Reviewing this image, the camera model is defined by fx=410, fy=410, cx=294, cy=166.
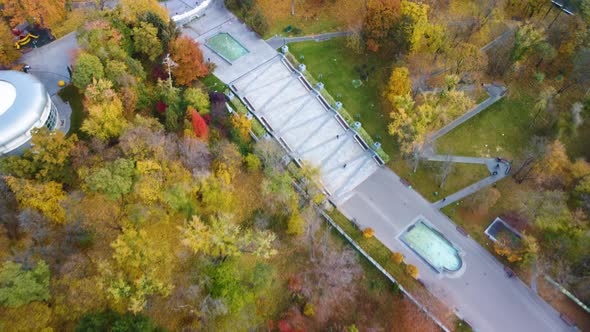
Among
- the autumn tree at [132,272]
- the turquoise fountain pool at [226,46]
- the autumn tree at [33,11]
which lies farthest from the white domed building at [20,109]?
the turquoise fountain pool at [226,46]

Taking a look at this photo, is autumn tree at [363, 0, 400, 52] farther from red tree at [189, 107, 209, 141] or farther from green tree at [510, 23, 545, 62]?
red tree at [189, 107, 209, 141]

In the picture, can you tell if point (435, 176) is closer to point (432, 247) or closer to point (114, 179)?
point (432, 247)

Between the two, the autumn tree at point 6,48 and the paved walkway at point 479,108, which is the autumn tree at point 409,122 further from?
the autumn tree at point 6,48

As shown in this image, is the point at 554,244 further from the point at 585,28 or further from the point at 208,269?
the point at 208,269

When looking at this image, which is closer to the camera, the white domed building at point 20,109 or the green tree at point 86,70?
the white domed building at point 20,109

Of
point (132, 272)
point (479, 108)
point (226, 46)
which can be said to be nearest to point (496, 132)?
point (479, 108)

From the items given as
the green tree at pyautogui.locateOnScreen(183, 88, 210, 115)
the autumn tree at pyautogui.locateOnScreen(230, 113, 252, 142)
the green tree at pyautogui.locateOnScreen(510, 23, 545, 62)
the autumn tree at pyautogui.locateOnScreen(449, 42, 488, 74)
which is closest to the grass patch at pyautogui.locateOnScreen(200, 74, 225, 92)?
the green tree at pyautogui.locateOnScreen(183, 88, 210, 115)

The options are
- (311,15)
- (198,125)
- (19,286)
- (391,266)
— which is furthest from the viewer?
(311,15)

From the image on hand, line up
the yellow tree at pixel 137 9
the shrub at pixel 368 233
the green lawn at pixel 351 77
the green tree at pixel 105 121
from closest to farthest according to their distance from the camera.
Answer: the green tree at pixel 105 121 < the shrub at pixel 368 233 < the yellow tree at pixel 137 9 < the green lawn at pixel 351 77
